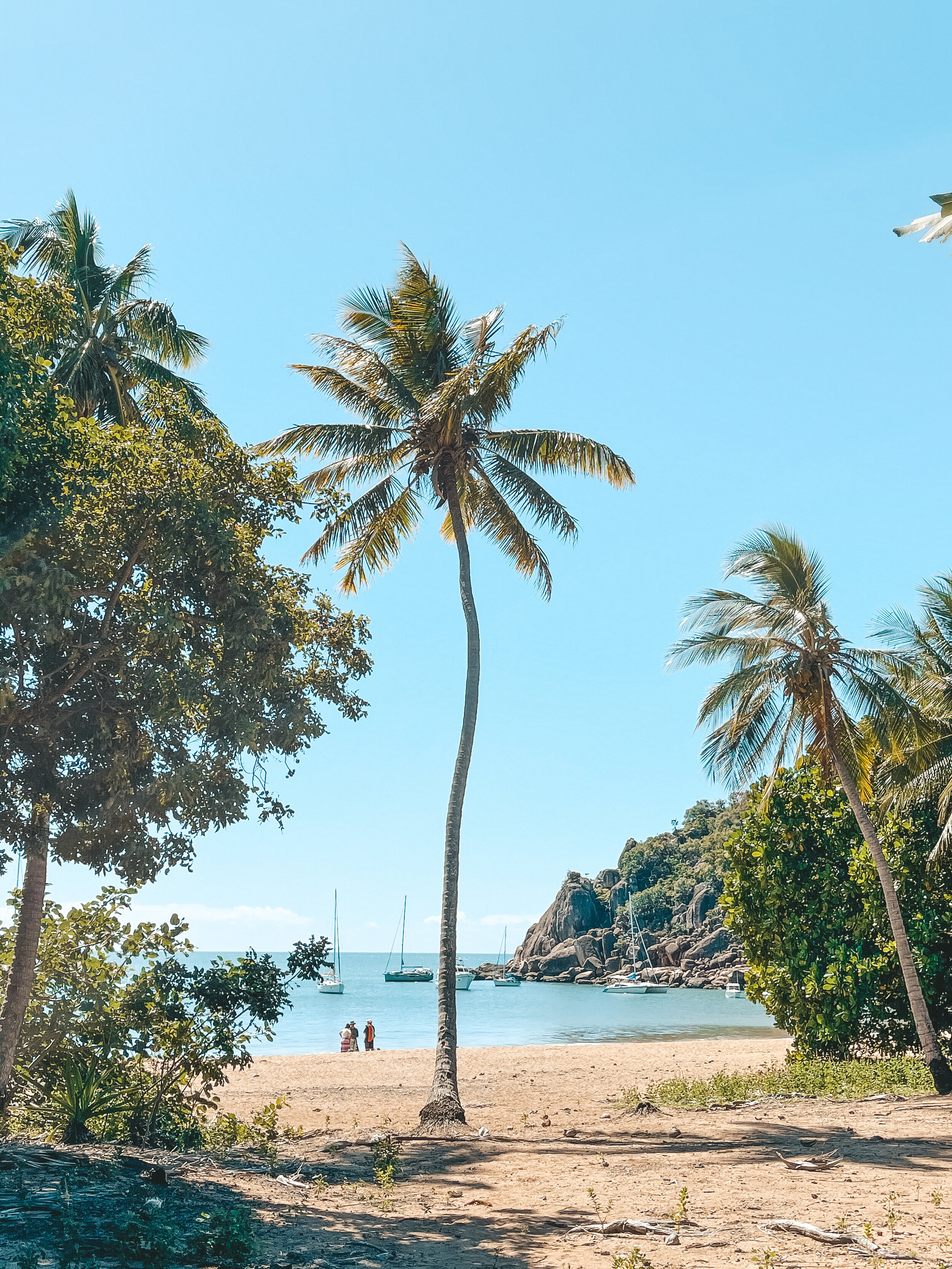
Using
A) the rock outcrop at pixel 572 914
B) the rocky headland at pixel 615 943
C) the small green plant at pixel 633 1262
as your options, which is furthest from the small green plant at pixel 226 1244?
the rock outcrop at pixel 572 914

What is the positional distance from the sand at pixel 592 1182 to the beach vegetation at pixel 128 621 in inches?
141

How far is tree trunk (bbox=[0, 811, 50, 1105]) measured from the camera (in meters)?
10.1

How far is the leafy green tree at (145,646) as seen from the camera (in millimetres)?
8812

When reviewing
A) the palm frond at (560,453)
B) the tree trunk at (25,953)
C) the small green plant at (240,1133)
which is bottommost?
the small green plant at (240,1133)

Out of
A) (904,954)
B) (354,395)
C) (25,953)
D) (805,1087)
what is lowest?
(805,1087)

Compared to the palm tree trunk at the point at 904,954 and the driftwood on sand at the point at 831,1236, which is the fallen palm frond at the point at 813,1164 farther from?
the palm tree trunk at the point at 904,954

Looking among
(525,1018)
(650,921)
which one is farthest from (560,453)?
(650,921)

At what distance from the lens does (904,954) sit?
52.9ft

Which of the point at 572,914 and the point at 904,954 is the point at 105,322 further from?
the point at 572,914

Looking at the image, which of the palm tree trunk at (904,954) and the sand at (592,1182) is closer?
the sand at (592,1182)

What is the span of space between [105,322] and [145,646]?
9085mm

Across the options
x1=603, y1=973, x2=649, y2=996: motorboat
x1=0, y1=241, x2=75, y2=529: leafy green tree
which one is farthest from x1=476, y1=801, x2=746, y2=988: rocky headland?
x1=0, y1=241, x2=75, y2=529: leafy green tree

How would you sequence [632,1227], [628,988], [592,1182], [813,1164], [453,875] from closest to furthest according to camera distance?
[632,1227]
[592,1182]
[813,1164]
[453,875]
[628,988]

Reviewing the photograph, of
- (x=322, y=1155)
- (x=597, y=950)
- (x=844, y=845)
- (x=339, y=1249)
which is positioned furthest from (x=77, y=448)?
(x=597, y=950)
